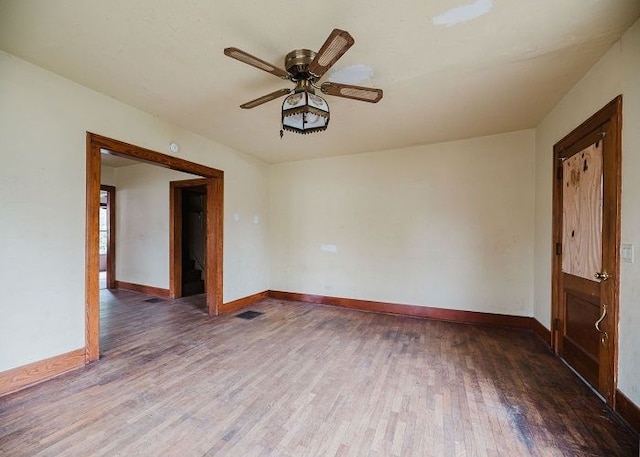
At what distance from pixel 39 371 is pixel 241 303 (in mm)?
2444

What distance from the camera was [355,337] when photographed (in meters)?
3.24

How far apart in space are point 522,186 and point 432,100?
6.00 feet

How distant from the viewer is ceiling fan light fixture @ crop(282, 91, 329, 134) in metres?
1.86

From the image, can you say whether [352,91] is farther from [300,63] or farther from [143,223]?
[143,223]

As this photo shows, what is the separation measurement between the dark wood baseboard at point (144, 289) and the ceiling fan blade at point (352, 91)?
179 inches

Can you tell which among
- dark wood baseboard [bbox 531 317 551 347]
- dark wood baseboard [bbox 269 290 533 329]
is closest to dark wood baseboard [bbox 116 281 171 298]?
dark wood baseboard [bbox 269 290 533 329]

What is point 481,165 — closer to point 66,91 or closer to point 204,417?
point 204,417

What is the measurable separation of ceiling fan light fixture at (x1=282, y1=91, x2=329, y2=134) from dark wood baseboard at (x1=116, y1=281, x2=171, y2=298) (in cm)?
424

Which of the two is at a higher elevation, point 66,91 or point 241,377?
point 66,91

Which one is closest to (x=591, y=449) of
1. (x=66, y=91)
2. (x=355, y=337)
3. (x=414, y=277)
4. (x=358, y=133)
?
(x=355, y=337)

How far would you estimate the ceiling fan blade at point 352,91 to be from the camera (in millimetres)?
1930

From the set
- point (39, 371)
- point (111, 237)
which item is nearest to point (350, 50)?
point (39, 371)

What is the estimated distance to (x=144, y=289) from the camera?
206 inches

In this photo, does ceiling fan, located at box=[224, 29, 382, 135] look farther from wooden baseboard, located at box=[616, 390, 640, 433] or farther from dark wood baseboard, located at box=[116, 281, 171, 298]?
dark wood baseboard, located at box=[116, 281, 171, 298]
